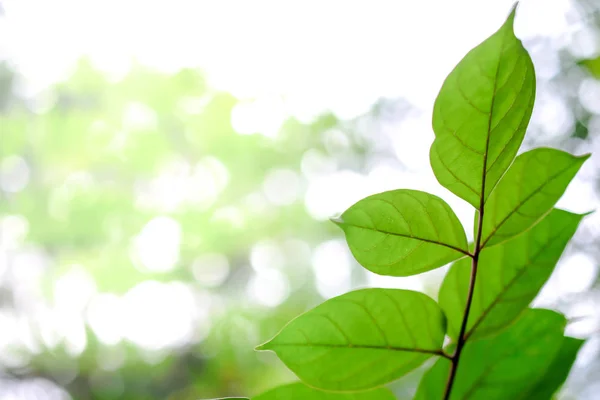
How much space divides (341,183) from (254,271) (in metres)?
0.64

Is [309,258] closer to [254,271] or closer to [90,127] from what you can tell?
[254,271]

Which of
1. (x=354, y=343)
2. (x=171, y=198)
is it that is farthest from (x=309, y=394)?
(x=171, y=198)

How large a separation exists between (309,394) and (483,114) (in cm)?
11

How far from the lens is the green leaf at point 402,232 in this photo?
0.51 feet

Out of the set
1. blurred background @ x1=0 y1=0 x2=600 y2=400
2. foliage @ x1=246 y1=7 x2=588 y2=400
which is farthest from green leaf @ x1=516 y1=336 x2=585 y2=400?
blurred background @ x1=0 y1=0 x2=600 y2=400

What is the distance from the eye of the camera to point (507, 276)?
7.0 inches

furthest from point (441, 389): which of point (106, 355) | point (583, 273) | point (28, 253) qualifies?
point (28, 253)

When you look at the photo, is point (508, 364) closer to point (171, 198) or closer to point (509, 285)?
point (509, 285)

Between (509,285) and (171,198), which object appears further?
(171,198)

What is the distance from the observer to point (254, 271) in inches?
99.4

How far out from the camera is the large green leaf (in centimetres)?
17

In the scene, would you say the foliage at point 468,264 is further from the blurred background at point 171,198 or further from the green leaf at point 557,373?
the blurred background at point 171,198

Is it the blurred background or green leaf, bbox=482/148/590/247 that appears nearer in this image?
green leaf, bbox=482/148/590/247

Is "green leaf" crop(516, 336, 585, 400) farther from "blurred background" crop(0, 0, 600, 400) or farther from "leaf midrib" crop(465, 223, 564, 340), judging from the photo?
"blurred background" crop(0, 0, 600, 400)
